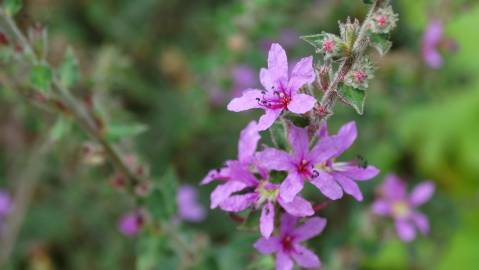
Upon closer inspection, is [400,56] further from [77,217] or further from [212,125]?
[77,217]

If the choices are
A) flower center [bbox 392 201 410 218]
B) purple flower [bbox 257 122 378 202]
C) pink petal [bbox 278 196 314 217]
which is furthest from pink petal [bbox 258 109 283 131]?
flower center [bbox 392 201 410 218]

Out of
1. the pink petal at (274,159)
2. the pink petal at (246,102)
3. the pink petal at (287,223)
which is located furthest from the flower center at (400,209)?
the pink petal at (246,102)

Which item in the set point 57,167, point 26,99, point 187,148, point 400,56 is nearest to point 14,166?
point 57,167

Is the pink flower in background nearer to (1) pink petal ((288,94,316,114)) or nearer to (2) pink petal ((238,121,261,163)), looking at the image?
(2) pink petal ((238,121,261,163))

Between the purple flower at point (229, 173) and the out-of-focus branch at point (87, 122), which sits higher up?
the out-of-focus branch at point (87, 122)

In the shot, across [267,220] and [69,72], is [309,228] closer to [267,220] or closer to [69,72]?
[267,220]

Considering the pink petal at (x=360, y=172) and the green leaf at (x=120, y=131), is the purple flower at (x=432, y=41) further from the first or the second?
the green leaf at (x=120, y=131)
